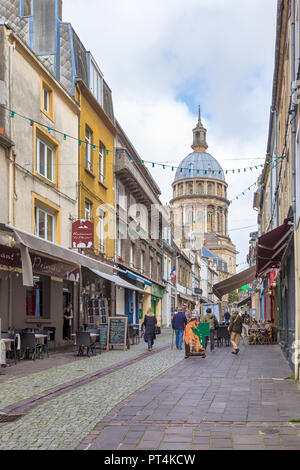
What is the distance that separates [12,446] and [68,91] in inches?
693

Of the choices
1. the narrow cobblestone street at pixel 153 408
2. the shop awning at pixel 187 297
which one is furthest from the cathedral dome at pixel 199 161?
the narrow cobblestone street at pixel 153 408

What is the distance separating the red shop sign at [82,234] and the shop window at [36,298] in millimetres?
2174

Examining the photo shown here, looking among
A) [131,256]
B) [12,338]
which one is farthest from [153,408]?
[131,256]

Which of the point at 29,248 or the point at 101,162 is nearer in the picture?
the point at 29,248

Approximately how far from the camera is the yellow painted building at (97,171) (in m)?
22.5

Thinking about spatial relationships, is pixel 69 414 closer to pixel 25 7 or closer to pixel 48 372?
pixel 48 372

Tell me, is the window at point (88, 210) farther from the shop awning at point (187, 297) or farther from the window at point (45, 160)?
the shop awning at point (187, 297)

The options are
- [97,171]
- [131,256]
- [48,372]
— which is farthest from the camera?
[131,256]

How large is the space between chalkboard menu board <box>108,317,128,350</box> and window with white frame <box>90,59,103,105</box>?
10713 mm

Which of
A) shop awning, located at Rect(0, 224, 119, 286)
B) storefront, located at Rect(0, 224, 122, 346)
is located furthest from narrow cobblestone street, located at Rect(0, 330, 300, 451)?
storefront, located at Rect(0, 224, 122, 346)

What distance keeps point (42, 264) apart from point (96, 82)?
431 inches

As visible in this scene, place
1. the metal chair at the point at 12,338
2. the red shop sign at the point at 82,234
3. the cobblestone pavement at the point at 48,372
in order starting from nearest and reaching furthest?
the cobblestone pavement at the point at 48,372, the metal chair at the point at 12,338, the red shop sign at the point at 82,234

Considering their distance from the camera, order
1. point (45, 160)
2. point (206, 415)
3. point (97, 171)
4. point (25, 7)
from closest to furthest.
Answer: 1. point (206, 415)
2. point (45, 160)
3. point (25, 7)
4. point (97, 171)

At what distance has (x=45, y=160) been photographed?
1912cm
